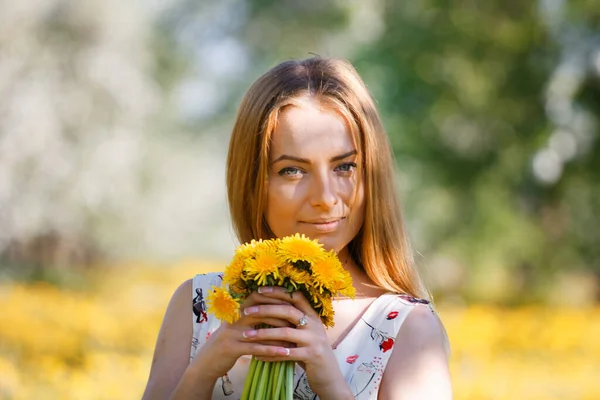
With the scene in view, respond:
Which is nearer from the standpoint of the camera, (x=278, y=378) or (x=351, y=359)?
(x=278, y=378)

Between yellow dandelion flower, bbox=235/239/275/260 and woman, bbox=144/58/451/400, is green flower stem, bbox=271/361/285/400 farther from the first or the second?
yellow dandelion flower, bbox=235/239/275/260

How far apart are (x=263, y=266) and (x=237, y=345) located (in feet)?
0.64

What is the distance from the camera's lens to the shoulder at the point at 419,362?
1973mm

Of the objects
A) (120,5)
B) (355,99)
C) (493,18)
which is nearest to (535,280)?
(493,18)

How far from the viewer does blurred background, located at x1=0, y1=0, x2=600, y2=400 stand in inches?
299

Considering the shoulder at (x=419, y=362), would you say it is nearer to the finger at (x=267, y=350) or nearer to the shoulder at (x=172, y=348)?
the finger at (x=267, y=350)

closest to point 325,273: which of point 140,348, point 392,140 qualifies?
point 140,348

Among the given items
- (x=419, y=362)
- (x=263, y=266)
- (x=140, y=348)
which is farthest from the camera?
(x=140, y=348)

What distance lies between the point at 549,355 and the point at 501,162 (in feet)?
12.2

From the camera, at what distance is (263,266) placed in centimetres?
172

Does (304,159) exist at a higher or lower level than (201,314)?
higher

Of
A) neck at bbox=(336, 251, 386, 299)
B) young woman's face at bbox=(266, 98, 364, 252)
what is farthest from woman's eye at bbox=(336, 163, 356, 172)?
neck at bbox=(336, 251, 386, 299)

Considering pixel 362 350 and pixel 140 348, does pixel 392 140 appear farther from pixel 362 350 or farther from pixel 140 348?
pixel 362 350

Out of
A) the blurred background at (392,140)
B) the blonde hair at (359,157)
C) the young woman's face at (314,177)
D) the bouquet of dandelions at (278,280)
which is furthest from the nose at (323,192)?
the blurred background at (392,140)
